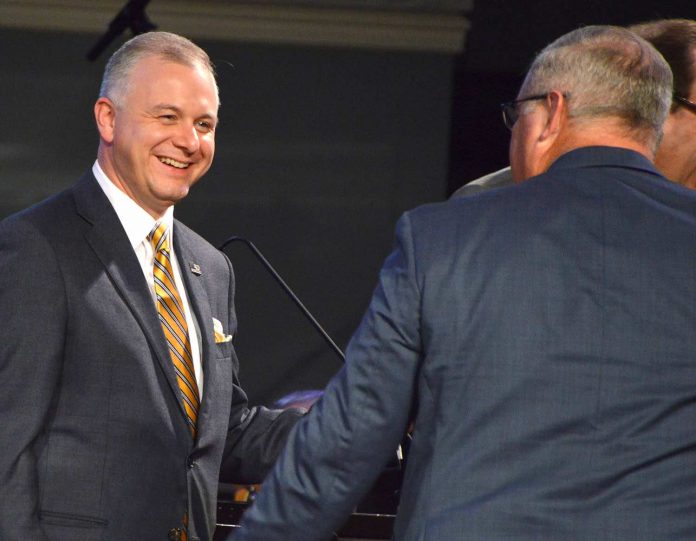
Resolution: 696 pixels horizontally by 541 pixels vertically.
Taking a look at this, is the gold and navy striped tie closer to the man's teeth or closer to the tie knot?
the tie knot

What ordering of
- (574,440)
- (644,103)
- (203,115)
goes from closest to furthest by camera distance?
(574,440)
(644,103)
(203,115)

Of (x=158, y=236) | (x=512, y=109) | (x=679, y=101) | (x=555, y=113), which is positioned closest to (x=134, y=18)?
(x=158, y=236)

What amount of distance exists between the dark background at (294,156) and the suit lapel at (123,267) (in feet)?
11.5

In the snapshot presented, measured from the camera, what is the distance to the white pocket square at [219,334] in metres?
2.40

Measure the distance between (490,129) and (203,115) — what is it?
3.28m

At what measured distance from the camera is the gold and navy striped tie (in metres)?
2.22

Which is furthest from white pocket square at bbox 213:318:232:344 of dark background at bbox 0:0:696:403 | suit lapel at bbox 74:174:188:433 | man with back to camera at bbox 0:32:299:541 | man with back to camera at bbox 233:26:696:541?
dark background at bbox 0:0:696:403

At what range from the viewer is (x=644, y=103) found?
1626 millimetres

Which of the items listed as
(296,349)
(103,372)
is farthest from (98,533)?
→ (296,349)

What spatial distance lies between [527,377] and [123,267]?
96 centimetres

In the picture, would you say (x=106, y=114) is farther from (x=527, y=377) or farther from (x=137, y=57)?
(x=527, y=377)

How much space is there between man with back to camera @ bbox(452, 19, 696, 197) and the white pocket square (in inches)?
23.0

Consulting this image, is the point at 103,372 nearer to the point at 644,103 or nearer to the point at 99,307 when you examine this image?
A: the point at 99,307

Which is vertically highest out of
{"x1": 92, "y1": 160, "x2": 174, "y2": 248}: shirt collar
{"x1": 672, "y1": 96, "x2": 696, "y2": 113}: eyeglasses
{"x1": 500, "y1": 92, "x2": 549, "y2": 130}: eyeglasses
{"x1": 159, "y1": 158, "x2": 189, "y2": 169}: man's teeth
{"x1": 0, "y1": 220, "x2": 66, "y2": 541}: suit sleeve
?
{"x1": 672, "y1": 96, "x2": 696, "y2": 113}: eyeglasses
